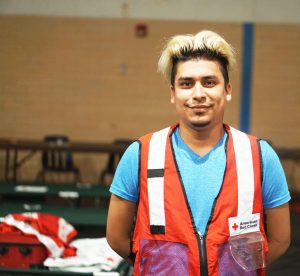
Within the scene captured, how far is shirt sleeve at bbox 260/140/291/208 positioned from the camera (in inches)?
58.7

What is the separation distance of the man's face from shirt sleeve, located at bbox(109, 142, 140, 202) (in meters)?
0.18

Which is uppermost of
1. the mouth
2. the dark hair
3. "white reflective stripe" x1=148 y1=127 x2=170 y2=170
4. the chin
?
the dark hair

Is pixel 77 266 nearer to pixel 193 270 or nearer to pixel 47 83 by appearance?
pixel 193 270

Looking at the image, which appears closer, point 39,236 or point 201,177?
point 201,177

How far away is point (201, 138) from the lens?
4.96ft

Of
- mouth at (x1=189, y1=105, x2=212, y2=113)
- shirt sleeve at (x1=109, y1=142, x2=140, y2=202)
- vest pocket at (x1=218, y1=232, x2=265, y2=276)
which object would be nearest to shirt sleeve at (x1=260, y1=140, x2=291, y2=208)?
vest pocket at (x1=218, y1=232, x2=265, y2=276)

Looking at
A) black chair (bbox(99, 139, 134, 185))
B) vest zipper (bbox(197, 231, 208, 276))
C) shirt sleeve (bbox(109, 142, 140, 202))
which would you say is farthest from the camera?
black chair (bbox(99, 139, 134, 185))

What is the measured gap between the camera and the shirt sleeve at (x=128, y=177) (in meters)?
1.51

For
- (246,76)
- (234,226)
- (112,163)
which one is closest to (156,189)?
(234,226)

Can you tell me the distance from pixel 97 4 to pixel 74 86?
117 cm

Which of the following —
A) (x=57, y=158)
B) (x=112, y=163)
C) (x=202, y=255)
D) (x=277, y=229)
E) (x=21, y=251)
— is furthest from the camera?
(x=57, y=158)

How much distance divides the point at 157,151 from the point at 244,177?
26cm

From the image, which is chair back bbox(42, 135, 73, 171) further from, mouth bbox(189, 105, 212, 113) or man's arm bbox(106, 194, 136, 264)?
mouth bbox(189, 105, 212, 113)

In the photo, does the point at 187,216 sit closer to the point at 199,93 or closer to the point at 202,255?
the point at 202,255
